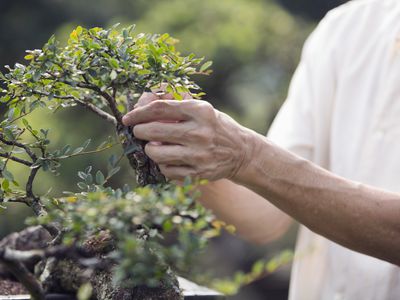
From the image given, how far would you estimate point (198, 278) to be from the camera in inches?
39.3

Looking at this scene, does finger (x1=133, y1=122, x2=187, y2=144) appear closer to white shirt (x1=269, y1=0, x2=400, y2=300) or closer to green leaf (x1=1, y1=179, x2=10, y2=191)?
green leaf (x1=1, y1=179, x2=10, y2=191)

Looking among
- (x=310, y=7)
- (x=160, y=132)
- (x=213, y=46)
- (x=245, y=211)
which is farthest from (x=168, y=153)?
(x=310, y=7)

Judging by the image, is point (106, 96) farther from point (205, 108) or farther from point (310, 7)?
point (310, 7)

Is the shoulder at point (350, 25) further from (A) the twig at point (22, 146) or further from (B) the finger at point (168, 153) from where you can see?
(A) the twig at point (22, 146)

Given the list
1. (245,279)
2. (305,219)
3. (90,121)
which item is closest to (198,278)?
(245,279)

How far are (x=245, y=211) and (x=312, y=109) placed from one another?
15.7 inches

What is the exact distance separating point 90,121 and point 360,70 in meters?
3.01

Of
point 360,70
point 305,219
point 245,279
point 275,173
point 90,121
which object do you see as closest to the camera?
point 245,279

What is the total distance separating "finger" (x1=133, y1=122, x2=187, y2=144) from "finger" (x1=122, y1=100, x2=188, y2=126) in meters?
Result: 0.01

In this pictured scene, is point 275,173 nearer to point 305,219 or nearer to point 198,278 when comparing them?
point 305,219

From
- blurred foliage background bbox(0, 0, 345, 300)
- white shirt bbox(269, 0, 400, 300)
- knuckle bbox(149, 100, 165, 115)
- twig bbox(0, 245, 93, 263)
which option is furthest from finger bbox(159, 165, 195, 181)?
blurred foliage background bbox(0, 0, 345, 300)

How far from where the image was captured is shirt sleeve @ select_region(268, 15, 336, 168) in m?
2.31

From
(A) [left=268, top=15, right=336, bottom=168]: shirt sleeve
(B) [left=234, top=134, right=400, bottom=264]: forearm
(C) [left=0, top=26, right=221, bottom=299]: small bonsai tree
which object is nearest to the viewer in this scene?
(C) [left=0, top=26, right=221, bottom=299]: small bonsai tree

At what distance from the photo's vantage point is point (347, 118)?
2291 mm
